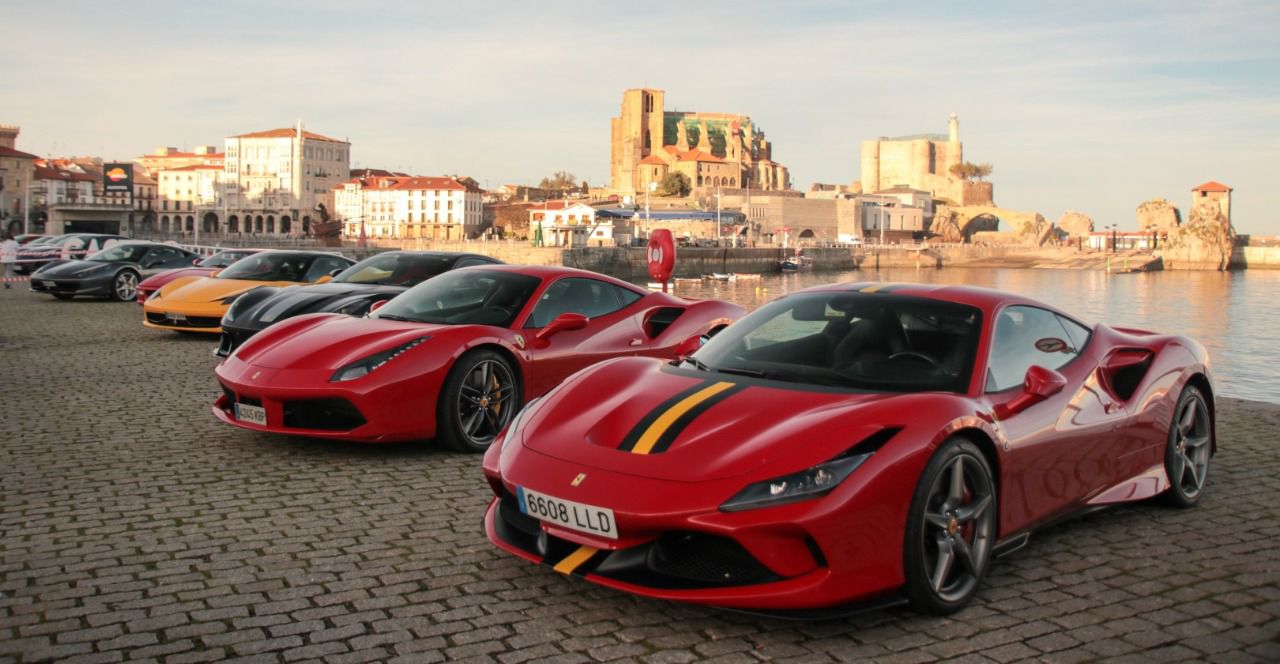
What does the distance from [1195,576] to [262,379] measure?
18.5 ft

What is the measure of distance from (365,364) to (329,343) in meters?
0.45

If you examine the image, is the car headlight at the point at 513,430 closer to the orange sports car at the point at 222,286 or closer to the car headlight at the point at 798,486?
the car headlight at the point at 798,486

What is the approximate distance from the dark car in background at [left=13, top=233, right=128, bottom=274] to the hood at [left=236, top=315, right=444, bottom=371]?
29.5 metres

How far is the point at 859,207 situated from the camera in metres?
172

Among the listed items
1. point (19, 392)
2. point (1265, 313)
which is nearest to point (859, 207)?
point (1265, 313)

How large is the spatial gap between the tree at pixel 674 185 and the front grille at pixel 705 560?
6641 inches

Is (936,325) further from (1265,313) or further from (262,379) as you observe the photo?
(1265,313)

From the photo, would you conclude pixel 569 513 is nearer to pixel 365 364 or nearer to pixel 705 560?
pixel 705 560

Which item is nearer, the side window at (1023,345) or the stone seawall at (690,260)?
the side window at (1023,345)

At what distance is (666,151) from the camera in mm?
185250

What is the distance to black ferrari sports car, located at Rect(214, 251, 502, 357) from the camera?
11711 mm

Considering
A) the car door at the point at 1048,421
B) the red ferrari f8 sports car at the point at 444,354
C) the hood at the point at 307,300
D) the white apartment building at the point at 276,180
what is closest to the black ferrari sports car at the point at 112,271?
the hood at the point at 307,300

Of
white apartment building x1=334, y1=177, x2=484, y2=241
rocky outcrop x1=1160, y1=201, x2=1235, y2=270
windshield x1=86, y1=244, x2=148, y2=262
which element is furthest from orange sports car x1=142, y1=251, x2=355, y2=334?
rocky outcrop x1=1160, y1=201, x2=1235, y2=270

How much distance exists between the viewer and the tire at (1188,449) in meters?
6.02
